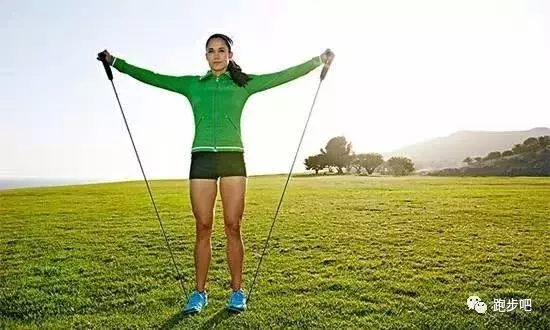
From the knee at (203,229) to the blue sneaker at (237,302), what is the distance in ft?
1.42

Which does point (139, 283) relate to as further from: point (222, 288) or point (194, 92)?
point (194, 92)

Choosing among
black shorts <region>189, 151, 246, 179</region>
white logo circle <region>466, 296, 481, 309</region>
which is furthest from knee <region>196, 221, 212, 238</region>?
white logo circle <region>466, 296, 481, 309</region>

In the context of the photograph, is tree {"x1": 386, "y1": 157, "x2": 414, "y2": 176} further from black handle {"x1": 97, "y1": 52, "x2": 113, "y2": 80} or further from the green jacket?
black handle {"x1": 97, "y1": 52, "x2": 113, "y2": 80}

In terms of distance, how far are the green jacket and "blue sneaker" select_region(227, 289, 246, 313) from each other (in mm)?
963

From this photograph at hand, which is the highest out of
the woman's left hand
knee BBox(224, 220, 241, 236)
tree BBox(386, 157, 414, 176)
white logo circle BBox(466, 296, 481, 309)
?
the woman's left hand

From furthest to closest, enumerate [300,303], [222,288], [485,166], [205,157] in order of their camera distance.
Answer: [485,166] → [222,288] → [300,303] → [205,157]

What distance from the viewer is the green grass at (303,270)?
11.3 feet

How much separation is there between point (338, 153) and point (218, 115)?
841 inches

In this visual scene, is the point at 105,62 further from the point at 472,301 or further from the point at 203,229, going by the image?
the point at 472,301

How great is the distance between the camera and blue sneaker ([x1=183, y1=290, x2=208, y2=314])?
3.45 m

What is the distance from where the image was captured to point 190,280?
4.31 metres

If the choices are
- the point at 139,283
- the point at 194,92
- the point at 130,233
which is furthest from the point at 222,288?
the point at 130,233

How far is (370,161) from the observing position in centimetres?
2642

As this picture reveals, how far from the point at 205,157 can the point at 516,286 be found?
2.59m
